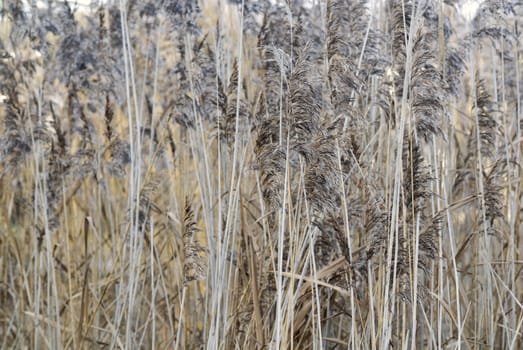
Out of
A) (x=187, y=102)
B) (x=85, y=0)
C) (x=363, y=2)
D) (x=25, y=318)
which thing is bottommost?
(x=25, y=318)

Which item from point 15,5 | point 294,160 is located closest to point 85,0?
point 15,5

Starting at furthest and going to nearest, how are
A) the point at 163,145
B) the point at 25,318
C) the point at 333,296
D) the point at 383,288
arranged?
the point at 25,318
the point at 163,145
the point at 333,296
the point at 383,288

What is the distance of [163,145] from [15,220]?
1.46 meters

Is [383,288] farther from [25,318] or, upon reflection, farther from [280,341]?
[25,318]

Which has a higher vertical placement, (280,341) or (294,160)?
(294,160)

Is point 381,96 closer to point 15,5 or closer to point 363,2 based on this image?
point 363,2

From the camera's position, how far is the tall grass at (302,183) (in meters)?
1.60

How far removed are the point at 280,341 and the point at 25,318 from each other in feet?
4.27

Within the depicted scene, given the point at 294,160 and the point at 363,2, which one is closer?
the point at 294,160

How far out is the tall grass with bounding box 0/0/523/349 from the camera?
1.60 meters

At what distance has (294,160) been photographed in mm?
1728

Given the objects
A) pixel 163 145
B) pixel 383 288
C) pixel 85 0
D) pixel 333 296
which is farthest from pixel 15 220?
pixel 383 288

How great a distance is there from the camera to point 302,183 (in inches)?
65.6

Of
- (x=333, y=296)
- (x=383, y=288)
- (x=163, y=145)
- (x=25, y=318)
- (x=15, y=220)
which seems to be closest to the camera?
(x=383, y=288)
